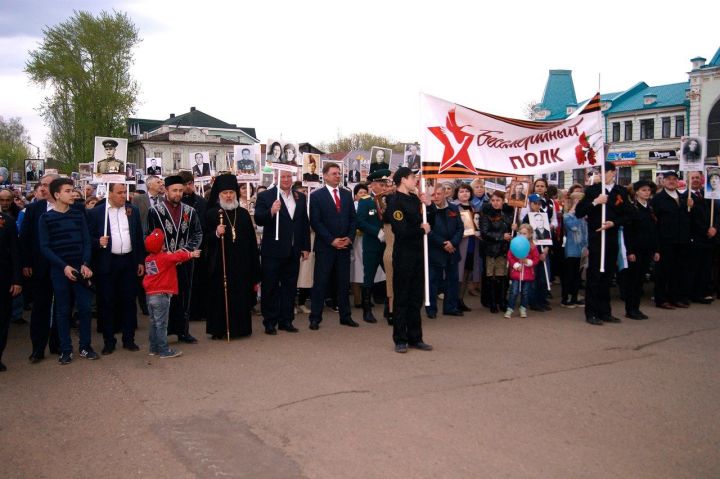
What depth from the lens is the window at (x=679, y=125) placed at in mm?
55219

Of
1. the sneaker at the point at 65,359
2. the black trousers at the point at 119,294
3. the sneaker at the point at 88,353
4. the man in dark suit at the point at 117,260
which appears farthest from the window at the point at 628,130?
the sneaker at the point at 65,359

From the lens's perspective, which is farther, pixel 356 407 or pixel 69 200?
pixel 69 200

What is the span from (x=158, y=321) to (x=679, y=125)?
57.0 metres

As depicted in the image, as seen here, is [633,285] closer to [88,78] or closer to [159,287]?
[159,287]

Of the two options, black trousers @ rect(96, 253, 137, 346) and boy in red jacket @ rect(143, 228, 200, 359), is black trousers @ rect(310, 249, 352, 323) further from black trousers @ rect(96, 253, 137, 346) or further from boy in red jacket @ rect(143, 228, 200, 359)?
black trousers @ rect(96, 253, 137, 346)

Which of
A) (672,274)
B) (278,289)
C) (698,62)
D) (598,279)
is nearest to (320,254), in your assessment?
(278,289)

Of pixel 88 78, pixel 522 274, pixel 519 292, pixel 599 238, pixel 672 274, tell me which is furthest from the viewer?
pixel 88 78

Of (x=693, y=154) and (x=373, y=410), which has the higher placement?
(x=693, y=154)

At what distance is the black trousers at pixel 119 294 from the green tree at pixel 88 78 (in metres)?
39.9

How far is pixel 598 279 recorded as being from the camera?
939 centimetres

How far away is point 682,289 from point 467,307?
371 centimetres

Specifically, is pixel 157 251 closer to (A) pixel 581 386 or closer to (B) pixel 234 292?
(B) pixel 234 292

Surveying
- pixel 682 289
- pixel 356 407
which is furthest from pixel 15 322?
pixel 682 289

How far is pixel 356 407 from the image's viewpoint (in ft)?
18.3
